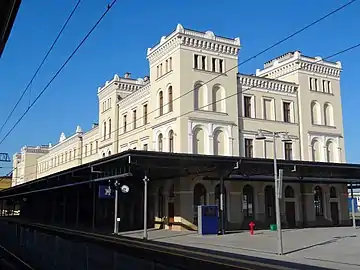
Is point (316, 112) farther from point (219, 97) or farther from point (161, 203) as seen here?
point (161, 203)

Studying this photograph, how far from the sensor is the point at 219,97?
4119 cm

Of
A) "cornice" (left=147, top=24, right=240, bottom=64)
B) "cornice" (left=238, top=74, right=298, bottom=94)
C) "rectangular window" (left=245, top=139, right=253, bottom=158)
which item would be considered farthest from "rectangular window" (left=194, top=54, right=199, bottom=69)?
"rectangular window" (left=245, top=139, right=253, bottom=158)

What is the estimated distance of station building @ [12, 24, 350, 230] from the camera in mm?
38719

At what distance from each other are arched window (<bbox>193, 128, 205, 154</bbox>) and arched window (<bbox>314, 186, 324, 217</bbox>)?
47.0ft

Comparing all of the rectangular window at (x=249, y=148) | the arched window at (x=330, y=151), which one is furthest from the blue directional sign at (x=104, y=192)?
the arched window at (x=330, y=151)

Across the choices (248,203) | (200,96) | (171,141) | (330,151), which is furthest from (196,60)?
(330,151)

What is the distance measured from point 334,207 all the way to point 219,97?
1791cm

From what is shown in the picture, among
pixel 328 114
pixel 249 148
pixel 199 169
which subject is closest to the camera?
pixel 199 169

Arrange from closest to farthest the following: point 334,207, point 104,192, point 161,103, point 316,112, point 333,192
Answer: point 104,192
point 161,103
point 334,207
point 333,192
point 316,112

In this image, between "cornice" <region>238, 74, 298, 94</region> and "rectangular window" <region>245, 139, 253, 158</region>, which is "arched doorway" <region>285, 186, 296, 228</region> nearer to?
"rectangular window" <region>245, 139, 253, 158</region>

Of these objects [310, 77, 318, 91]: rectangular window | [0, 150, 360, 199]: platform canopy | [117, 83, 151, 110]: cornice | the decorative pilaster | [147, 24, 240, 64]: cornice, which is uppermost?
[147, 24, 240, 64]: cornice

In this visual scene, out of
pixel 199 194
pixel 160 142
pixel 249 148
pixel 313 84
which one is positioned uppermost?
pixel 313 84

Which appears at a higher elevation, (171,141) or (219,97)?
(219,97)

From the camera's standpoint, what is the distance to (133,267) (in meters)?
7.50
